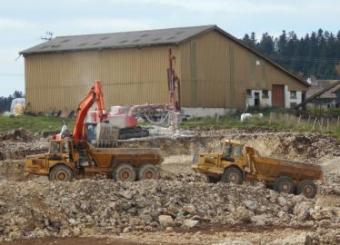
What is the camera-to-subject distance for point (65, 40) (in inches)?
2751

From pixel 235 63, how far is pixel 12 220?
46.2 meters

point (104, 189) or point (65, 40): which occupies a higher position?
point (65, 40)

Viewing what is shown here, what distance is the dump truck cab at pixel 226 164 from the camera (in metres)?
29.8

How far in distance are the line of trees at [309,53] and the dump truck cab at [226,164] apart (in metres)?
117

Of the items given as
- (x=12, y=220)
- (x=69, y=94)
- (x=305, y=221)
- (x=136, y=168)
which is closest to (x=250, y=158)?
(x=136, y=168)

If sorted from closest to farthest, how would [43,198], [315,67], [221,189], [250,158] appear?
[43,198]
[221,189]
[250,158]
[315,67]

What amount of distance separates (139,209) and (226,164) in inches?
275

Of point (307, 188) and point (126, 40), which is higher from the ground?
point (126, 40)

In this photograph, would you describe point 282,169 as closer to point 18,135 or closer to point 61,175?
point 61,175

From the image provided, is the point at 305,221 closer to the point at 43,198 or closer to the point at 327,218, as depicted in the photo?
the point at 327,218

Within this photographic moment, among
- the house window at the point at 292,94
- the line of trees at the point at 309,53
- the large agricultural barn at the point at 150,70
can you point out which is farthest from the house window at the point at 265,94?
the line of trees at the point at 309,53

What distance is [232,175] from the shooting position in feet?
97.8

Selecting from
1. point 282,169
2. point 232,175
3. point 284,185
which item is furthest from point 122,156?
point 284,185

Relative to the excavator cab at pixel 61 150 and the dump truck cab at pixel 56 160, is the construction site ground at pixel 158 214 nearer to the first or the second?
the dump truck cab at pixel 56 160
